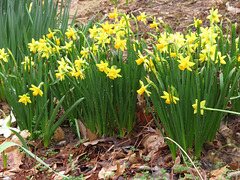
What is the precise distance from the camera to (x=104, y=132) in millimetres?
2391

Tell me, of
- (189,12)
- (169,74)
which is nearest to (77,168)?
(169,74)

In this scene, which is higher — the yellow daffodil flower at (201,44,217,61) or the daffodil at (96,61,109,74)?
the yellow daffodil flower at (201,44,217,61)

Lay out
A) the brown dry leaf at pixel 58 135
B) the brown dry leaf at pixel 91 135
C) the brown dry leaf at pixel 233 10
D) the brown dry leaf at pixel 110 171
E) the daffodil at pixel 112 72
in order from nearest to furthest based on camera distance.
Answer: the brown dry leaf at pixel 110 171 < the daffodil at pixel 112 72 < the brown dry leaf at pixel 91 135 < the brown dry leaf at pixel 58 135 < the brown dry leaf at pixel 233 10

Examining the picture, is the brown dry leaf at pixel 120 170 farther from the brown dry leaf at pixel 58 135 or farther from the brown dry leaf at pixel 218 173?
the brown dry leaf at pixel 58 135

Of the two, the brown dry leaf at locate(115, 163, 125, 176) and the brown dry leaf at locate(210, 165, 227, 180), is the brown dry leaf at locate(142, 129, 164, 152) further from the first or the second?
the brown dry leaf at locate(210, 165, 227, 180)

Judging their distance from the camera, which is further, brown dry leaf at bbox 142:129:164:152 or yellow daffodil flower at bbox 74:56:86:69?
brown dry leaf at bbox 142:129:164:152

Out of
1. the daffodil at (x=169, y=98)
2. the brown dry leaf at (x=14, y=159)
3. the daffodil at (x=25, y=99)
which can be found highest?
the daffodil at (x=169, y=98)

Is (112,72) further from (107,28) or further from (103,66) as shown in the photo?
(107,28)

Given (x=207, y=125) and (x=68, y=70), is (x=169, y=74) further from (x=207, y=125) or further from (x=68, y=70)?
(x=68, y=70)

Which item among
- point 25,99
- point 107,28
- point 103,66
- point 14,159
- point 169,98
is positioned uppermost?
point 107,28

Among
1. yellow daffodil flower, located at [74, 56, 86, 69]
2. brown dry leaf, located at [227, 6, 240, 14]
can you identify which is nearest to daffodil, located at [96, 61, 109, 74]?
yellow daffodil flower, located at [74, 56, 86, 69]

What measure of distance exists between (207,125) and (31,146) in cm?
139

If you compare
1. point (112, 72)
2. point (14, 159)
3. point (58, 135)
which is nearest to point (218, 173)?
point (112, 72)

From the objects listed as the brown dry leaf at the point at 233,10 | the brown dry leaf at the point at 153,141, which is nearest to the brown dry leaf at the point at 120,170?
the brown dry leaf at the point at 153,141
